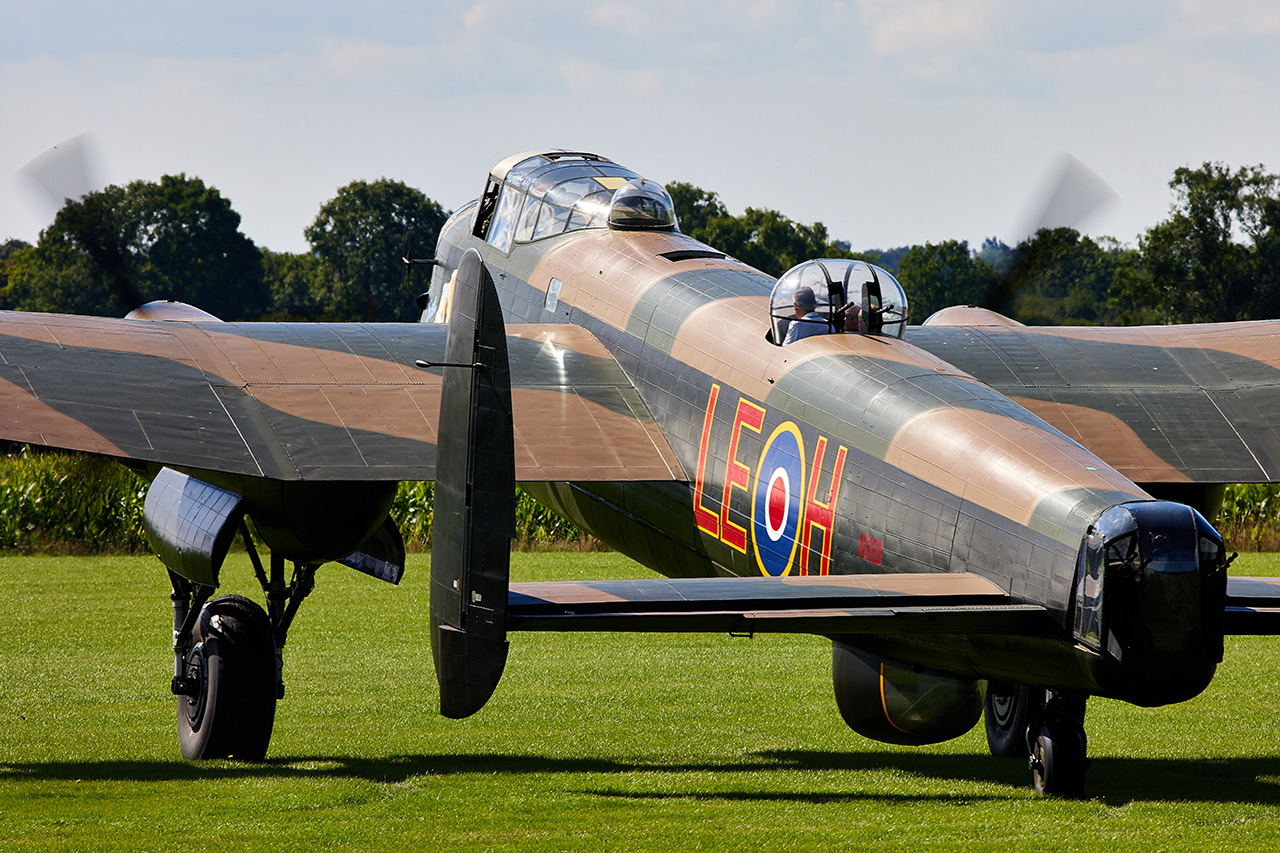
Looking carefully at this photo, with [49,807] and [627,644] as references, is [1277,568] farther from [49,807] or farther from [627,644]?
[49,807]

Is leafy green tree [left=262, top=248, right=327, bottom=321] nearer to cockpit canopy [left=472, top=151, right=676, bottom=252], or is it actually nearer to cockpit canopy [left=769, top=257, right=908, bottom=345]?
cockpit canopy [left=472, top=151, right=676, bottom=252]

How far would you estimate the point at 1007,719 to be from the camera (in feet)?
40.4

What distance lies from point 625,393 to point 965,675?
14.3ft

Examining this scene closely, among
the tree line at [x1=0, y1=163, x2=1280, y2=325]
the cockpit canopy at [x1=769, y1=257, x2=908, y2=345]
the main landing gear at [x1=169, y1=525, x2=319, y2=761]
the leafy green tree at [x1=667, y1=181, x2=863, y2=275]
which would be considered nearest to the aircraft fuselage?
the cockpit canopy at [x1=769, y1=257, x2=908, y2=345]

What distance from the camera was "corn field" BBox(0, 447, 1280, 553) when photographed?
100ft

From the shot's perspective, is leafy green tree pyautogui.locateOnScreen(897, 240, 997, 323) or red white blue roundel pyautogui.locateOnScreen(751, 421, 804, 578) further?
leafy green tree pyautogui.locateOnScreen(897, 240, 997, 323)

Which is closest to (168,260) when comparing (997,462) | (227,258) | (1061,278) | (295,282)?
(227,258)

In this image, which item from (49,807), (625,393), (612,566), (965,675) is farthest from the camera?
(612,566)

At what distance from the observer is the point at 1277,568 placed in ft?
83.0

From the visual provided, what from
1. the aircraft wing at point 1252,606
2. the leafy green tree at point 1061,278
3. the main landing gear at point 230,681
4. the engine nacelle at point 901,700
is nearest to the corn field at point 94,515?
the leafy green tree at point 1061,278

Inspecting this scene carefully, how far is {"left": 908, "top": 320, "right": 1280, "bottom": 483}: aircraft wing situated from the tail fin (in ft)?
19.0

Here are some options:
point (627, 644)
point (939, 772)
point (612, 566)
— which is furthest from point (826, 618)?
point (612, 566)

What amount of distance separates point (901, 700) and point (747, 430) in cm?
213

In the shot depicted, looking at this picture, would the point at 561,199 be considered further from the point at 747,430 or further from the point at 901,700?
the point at 901,700
